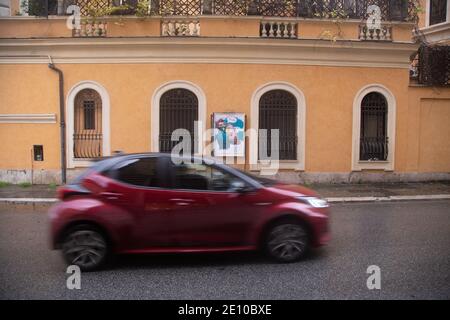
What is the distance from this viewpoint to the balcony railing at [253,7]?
13.4 m

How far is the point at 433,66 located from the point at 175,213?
12.1 m

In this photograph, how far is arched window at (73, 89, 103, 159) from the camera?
13.7m

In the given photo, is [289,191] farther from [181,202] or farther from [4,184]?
[4,184]

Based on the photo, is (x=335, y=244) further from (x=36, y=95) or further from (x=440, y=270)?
(x=36, y=95)

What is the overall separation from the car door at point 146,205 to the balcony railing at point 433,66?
11.7 m

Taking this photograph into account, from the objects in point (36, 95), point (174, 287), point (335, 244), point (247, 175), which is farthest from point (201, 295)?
point (36, 95)

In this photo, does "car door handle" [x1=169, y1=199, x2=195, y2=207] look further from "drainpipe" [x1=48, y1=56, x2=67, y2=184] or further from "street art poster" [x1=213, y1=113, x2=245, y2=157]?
"drainpipe" [x1=48, y1=56, x2=67, y2=184]

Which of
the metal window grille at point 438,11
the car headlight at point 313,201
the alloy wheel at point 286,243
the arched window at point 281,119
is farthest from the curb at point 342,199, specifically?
the metal window grille at point 438,11

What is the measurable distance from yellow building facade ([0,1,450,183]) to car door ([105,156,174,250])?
771 cm

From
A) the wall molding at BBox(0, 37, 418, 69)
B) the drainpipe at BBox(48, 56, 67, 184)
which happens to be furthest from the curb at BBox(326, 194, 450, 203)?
the drainpipe at BBox(48, 56, 67, 184)

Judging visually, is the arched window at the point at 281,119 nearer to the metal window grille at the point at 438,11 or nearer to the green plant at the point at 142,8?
the green plant at the point at 142,8

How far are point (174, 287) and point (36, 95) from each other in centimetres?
1073

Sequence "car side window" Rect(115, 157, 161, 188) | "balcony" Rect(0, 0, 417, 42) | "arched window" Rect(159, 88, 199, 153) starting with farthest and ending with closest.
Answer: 1. "arched window" Rect(159, 88, 199, 153)
2. "balcony" Rect(0, 0, 417, 42)
3. "car side window" Rect(115, 157, 161, 188)

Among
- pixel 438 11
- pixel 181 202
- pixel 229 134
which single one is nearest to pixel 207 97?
pixel 229 134
